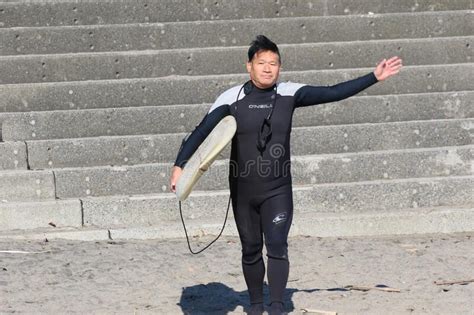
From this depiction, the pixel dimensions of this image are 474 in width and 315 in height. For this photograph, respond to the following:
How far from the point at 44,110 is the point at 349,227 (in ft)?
10.7

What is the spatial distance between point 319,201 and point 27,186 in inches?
100

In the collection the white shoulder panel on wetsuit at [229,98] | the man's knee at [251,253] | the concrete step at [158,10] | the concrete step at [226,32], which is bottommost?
the man's knee at [251,253]

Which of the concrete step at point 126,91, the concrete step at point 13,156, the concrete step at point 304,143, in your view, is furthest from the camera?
the concrete step at point 126,91

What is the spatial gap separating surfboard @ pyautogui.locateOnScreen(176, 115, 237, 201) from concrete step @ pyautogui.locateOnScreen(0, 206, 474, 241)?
2.34 metres

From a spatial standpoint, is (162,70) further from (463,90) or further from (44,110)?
(463,90)

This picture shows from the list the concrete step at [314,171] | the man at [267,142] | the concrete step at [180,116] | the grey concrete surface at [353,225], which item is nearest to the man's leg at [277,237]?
the man at [267,142]

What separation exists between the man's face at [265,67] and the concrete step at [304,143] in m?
3.40

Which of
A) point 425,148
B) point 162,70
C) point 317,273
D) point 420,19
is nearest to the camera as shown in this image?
point 317,273

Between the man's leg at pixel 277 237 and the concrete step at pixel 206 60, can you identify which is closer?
the man's leg at pixel 277 237

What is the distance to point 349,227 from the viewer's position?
8453 millimetres

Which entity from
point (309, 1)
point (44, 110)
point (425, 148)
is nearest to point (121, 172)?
point (44, 110)

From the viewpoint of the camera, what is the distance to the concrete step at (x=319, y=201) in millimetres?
8492

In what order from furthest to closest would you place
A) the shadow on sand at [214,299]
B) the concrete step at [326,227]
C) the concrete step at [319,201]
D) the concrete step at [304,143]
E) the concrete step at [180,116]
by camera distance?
1. the concrete step at [180,116]
2. the concrete step at [304,143]
3. the concrete step at [319,201]
4. the concrete step at [326,227]
5. the shadow on sand at [214,299]

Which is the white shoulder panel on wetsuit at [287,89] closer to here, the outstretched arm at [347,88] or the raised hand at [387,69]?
the outstretched arm at [347,88]
